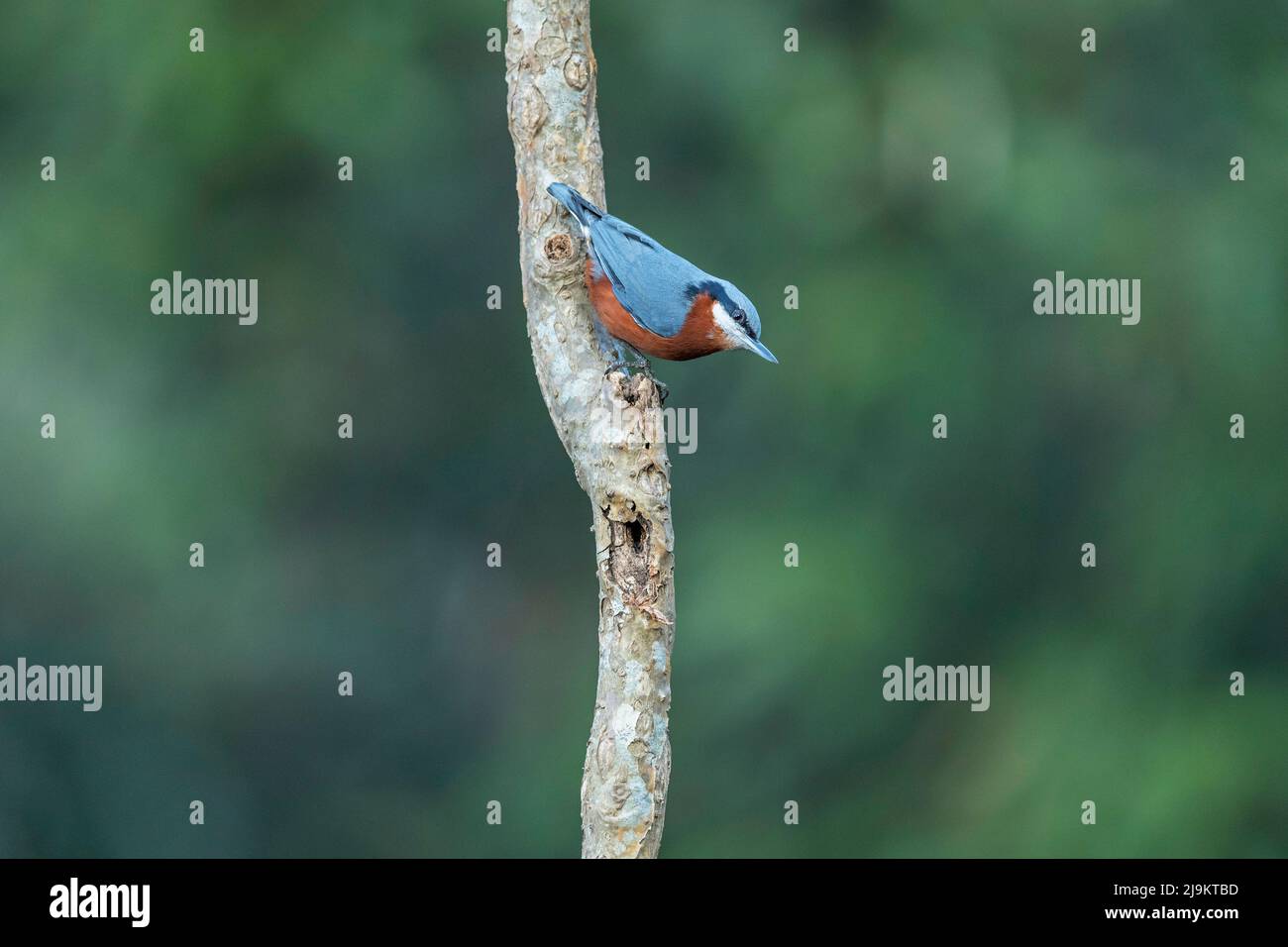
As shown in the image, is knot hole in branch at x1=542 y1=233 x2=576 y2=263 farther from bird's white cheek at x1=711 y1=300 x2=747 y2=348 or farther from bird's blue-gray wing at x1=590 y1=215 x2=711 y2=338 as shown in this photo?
bird's white cheek at x1=711 y1=300 x2=747 y2=348

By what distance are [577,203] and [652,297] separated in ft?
0.97

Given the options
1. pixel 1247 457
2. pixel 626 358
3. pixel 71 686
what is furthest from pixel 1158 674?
pixel 71 686

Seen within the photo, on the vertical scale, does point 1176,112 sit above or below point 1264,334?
above

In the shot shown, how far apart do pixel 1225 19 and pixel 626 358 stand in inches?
214

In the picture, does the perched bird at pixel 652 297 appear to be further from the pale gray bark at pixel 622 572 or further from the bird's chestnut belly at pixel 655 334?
the pale gray bark at pixel 622 572

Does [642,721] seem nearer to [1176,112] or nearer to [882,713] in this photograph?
[882,713]

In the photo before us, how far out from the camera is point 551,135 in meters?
3.60

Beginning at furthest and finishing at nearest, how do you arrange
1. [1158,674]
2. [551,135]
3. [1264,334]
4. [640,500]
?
[1158,674], [1264,334], [551,135], [640,500]

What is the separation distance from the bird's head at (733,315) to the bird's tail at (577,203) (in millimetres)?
377

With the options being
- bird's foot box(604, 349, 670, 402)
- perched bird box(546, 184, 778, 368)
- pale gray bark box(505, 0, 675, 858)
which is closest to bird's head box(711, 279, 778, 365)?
perched bird box(546, 184, 778, 368)

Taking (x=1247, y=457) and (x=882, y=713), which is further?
Result: (x=882, y=713)

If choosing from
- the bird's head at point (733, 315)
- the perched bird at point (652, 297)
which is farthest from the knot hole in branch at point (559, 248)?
the bird's head at point (733, 315)

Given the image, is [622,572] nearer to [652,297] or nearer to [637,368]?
[637,368]

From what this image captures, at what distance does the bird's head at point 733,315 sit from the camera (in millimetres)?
3717
